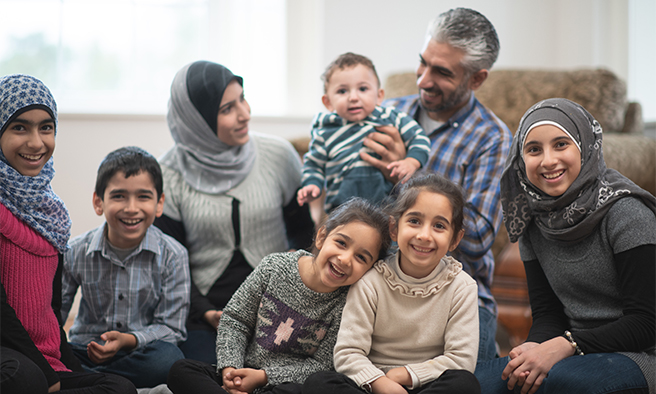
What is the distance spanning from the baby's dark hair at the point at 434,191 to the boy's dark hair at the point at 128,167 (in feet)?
2.53

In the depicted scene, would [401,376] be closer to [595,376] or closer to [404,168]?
[595,376]

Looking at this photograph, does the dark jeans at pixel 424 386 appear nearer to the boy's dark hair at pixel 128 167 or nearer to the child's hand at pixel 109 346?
the child's hand at pixel 109 346

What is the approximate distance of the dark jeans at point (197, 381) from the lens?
136cm

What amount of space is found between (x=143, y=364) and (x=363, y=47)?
2628mm

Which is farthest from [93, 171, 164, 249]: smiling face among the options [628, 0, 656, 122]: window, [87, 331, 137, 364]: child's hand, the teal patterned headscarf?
[628, 0, 656, 122]: window

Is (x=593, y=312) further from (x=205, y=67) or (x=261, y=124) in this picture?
(x=261, y=124)

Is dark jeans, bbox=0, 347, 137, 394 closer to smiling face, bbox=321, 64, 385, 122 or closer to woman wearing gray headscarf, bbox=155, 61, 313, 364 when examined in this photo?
woman wearing gray headscarf, bbox=155, 61, 313, 364

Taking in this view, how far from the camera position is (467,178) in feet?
5.98

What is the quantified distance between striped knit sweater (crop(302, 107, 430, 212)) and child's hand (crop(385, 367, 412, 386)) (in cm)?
58

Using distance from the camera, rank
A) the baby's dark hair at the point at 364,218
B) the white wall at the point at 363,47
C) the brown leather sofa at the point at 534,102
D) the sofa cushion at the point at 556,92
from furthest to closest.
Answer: the white wall at the point at 363,47, the sofa cushion at the point at 556,92, the brown leather sofa at the point at 534,102, the baby's dark hair at the point at 364,218

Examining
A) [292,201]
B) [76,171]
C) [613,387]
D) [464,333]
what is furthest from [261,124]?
[613,387]

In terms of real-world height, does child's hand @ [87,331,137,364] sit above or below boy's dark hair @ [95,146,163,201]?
below

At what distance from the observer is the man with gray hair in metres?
1.73

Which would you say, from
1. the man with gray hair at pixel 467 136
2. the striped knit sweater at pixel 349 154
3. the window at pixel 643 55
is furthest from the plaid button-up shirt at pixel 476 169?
the window at pixel 643 55
